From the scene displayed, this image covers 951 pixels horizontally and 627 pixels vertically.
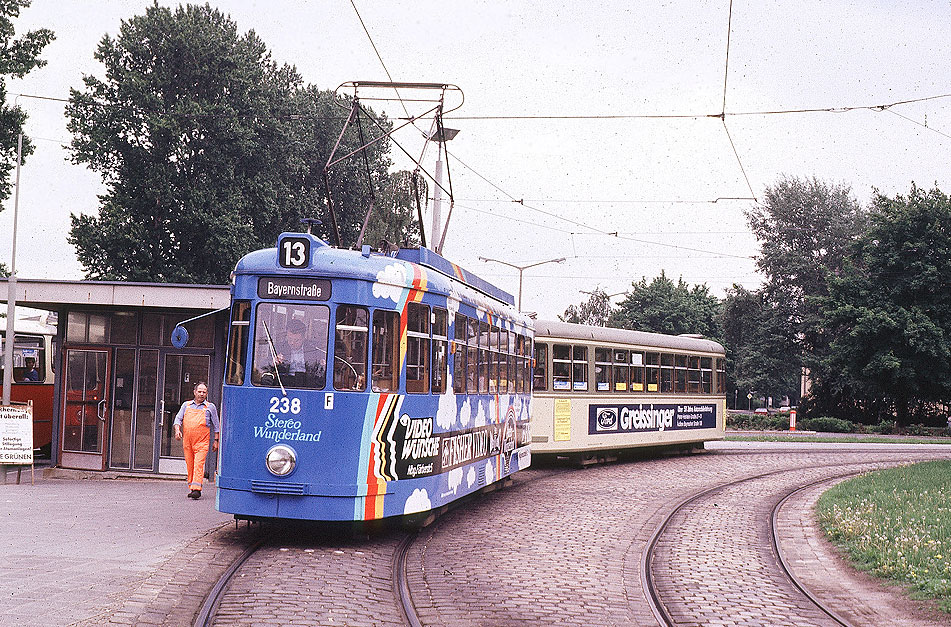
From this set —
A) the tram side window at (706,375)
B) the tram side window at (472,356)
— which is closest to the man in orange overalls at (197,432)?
the tram side window at (472,356)

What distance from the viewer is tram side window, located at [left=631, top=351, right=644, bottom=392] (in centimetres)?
2364

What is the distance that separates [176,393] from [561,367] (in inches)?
311

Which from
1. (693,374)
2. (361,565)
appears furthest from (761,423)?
(361,565)

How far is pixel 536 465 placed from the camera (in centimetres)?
2288

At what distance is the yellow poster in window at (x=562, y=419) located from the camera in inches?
830

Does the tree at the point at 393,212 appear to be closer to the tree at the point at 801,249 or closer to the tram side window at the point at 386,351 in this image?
the tree at the point at 801,249

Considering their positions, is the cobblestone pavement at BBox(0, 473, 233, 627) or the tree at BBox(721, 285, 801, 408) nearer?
the cobblestone pavement at BBox(0, 473, 233, 627)

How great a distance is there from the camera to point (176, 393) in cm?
1705

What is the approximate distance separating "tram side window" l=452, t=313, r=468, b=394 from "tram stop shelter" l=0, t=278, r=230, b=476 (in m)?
5.41

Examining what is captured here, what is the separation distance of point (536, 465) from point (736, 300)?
42818 millimetres

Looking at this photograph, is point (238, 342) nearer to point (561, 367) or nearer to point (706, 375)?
point (561, 367)

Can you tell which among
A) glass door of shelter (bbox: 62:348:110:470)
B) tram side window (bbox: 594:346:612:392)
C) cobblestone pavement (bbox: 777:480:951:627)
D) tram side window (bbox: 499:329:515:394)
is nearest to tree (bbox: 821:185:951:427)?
tram side window (bbox: 594:346:612:392)

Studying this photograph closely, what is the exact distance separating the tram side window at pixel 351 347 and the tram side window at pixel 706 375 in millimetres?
18061

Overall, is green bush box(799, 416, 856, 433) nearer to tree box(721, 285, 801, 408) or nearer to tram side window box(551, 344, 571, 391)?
tree box(721, 285, 801, 408)
